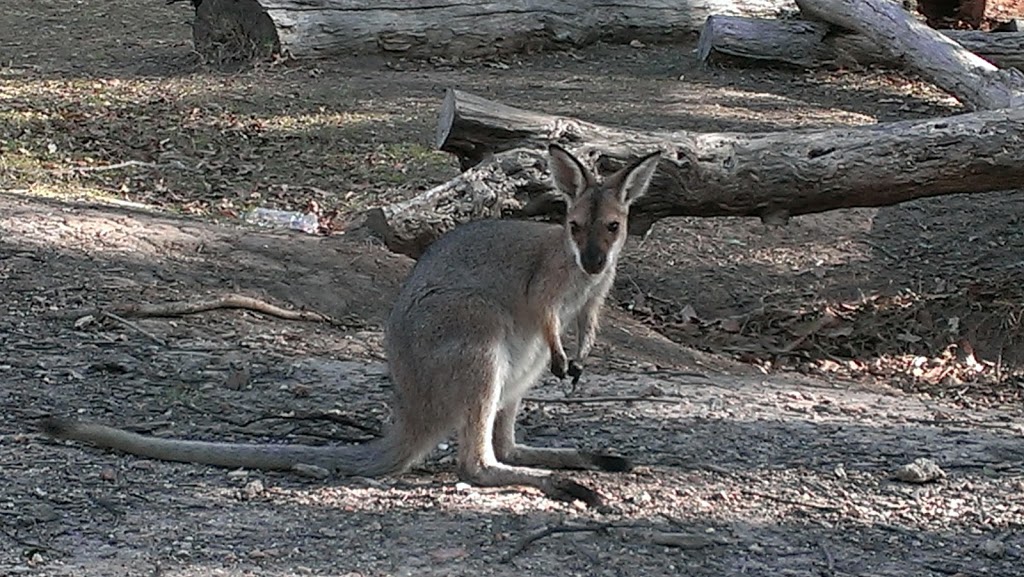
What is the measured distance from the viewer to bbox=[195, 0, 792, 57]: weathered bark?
41.8 ft

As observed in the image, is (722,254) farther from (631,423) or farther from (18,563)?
(18,563)

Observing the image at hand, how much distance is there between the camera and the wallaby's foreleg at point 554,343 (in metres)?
4.87

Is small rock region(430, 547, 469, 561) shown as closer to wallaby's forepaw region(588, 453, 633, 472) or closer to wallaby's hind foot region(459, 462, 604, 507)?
wallaby's hind foot region(459, 462, 604, 507)

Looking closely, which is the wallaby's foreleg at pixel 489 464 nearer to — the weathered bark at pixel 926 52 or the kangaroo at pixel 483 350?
the kangaroo at pixel 483 350

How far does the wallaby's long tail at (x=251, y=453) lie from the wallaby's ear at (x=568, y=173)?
116cm

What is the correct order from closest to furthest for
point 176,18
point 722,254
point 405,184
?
1. point 722,254
2. point 405,184
3. point 176,18

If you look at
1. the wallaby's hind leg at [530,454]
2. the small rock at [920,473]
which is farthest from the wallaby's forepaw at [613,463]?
the small rock at [920,473]

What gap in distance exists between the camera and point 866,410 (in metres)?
6.00

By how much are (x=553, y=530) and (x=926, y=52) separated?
8.35m

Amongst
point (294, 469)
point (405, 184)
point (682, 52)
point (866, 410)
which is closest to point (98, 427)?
point (294, 469)

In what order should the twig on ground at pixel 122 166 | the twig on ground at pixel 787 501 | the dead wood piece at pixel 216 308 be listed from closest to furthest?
the twig on ground at pixel 787 501
the dead wood piece at pixel 216 308
the twig on ground at pixel 122 166

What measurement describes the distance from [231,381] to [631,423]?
1.60 metres

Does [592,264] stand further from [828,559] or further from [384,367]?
[384,367]

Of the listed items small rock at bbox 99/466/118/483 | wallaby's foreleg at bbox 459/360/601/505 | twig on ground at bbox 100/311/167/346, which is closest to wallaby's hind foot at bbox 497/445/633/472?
wallaby's foreleg at bbox 459/360/601/505
